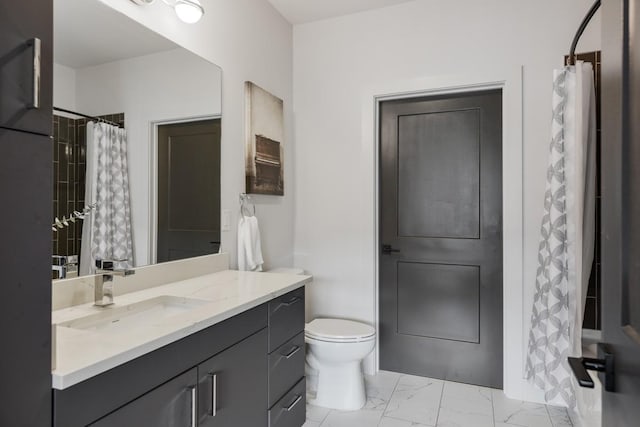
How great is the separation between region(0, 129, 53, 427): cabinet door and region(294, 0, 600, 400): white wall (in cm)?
216

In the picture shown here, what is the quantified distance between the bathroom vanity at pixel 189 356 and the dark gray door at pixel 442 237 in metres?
1.07

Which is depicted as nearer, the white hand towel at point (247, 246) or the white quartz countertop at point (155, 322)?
the white quartz countertop at point (155, 322)

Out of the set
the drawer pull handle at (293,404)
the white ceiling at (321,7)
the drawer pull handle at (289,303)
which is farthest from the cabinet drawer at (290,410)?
the white ceiling at (321,7)

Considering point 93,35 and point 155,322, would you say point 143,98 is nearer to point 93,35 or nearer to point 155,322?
point 93,35

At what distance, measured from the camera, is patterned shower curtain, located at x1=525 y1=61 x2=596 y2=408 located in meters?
1.89

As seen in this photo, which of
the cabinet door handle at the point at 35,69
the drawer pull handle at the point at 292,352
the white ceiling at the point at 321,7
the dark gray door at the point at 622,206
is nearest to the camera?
the dark gray door at the point at 622,206

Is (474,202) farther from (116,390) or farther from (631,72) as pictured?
(116,390)

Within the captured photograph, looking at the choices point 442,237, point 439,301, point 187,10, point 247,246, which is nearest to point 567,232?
point 442,237

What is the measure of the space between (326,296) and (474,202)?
1.28 m

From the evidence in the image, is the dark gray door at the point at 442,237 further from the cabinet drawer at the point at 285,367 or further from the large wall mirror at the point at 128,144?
the large wall mirror at the point at 128,144

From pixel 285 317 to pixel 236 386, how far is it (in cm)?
43

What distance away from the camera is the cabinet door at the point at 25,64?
72 cm

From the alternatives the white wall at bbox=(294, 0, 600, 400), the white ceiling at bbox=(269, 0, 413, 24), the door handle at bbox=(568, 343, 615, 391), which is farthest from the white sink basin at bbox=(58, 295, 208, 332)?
the white ceiling at bbox=(269, 0, 413, 24)

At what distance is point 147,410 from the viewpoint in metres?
1.05
